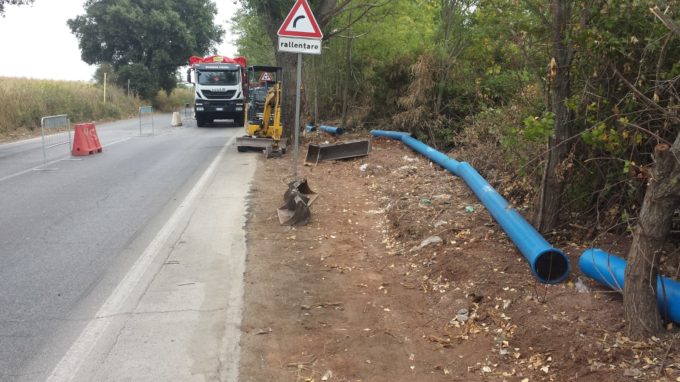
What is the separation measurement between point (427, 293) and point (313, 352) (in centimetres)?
148

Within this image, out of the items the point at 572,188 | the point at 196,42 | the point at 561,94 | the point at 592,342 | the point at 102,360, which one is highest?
the point at 196,42

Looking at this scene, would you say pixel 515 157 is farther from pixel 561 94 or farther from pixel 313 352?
pixel 313 352

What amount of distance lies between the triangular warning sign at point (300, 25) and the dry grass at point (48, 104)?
18.8 m

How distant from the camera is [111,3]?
5225 centimetres

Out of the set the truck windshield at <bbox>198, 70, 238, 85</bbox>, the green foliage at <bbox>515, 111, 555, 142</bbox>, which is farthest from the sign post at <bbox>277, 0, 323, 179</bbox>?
the truck windshield at <bbox>198, 70, 238, 85</bbox>

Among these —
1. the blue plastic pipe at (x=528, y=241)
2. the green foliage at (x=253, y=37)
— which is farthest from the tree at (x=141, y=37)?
the blue plastic pipe at (x=528, y=241)

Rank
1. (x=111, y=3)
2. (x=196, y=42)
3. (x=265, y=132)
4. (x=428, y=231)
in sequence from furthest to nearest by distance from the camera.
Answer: (x=196, y=42) < (x=111, y=3) < (x=265, y=132) < (x=428, y=231)

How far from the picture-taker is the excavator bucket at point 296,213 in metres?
7.76

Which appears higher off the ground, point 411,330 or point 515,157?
point 515,157

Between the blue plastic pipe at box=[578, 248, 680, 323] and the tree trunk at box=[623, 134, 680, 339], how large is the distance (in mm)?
116

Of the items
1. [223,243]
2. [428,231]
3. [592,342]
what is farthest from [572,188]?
[223,243]

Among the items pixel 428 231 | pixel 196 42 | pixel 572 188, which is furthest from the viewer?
pixel 196 42

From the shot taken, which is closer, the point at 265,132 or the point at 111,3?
the point at 265,132

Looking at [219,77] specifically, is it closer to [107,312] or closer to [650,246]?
[107,312]
